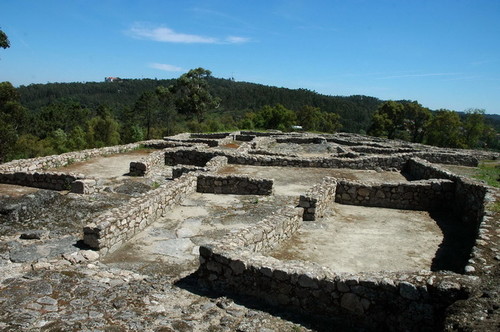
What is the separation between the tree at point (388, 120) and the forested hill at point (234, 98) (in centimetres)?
4176

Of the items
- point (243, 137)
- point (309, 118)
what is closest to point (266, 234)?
point (243, 137)

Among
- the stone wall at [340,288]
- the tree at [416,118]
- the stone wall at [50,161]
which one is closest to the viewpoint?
the stone wall at [340,288]

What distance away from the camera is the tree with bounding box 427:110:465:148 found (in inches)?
2048

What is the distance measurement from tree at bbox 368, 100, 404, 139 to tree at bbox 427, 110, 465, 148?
25.2ft

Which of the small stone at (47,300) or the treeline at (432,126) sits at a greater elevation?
the treeline at (432,126)

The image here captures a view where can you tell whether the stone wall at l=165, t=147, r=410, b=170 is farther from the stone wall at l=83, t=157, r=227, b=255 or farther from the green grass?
the stone wall at l=83, t=157, r=227, b=255

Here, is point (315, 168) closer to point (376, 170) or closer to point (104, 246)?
point (376, 170)

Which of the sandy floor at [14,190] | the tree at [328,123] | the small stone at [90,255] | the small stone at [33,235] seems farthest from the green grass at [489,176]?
the tree at [328,123]

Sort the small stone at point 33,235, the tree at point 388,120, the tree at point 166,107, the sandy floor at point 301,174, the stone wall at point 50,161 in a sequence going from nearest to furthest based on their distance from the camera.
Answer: the small stone at point 33,235 → the stone wall at point 50,161 → the sandy floor at point 301,174 → the tree at point 166,107 → the tree at point 388,120

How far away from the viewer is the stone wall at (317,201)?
1009cm

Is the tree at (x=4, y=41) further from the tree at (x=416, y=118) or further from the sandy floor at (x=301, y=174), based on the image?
the tree at (x=416, y=118)

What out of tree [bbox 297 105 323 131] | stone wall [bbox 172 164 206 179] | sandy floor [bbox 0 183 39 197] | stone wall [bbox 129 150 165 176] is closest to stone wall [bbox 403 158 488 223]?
stone wall [bbox 172 164 206 179]

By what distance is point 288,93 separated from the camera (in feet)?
440

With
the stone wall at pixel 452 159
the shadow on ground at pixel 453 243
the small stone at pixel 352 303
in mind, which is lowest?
the shadow on ground at pixel 453 243
